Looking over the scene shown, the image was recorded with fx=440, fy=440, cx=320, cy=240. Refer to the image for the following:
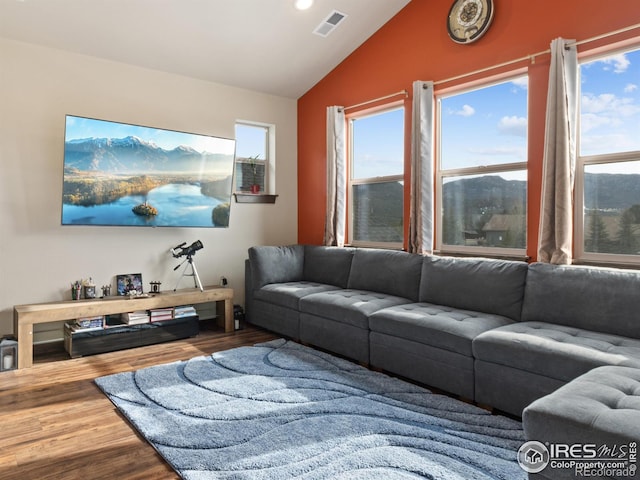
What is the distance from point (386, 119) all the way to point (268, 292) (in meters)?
2.18

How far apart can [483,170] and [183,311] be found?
3.06m

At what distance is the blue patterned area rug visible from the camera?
1982 millimetres

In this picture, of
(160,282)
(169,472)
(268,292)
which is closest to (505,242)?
(268,292)

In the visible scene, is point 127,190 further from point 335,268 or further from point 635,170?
A: point 635,170

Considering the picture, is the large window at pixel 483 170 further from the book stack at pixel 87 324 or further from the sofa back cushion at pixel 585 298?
the book stack at pixel 87 324

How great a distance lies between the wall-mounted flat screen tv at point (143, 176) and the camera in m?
3.74

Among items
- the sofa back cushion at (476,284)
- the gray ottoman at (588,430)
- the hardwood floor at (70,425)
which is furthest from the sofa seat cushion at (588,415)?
the hardwood floor at (70,425)

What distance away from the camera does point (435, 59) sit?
399 centimetres

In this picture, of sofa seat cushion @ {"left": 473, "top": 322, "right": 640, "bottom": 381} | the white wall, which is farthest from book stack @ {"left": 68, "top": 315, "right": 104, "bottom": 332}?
sofa seat cushion @ {"left": 473, "top": 322, "right": 640, "bottom": 381}

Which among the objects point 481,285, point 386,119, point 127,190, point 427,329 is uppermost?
point 386,119

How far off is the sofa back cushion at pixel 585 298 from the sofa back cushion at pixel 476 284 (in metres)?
0.08

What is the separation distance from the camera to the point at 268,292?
439cm

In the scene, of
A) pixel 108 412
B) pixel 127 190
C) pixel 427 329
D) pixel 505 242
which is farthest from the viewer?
pixel 127 190

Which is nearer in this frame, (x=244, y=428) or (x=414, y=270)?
(x=244, y=428)
